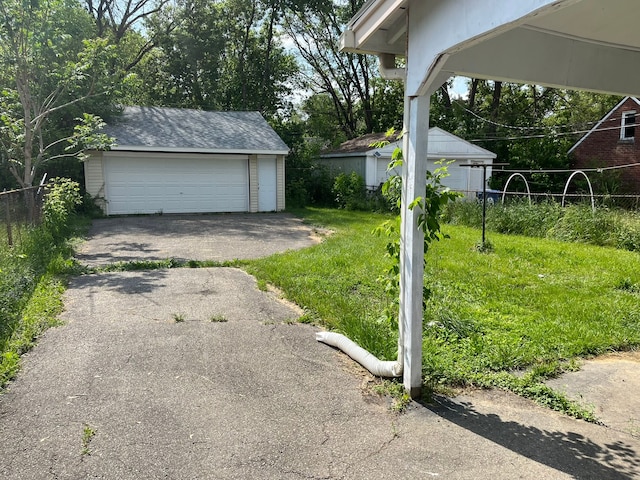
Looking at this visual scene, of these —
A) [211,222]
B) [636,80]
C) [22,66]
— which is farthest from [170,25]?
[636,80]

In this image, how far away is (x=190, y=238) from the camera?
36.7 feet

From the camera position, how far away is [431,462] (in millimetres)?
2803

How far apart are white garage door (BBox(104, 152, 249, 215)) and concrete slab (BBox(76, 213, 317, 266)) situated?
992 millimetres

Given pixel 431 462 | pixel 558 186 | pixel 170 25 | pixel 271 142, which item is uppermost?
pixel 170 25

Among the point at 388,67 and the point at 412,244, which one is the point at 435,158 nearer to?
the point at 388,67

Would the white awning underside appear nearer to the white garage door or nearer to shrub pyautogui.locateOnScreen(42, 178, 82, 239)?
shrub pyautogui.locateOnScreen(42, 178, 82, 239)

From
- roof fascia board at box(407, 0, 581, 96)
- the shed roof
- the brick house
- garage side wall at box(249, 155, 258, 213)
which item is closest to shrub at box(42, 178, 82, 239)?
garage side wall at box(249, 155, 258, 213)

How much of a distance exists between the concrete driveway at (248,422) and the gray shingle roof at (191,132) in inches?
488

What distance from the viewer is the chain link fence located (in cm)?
689

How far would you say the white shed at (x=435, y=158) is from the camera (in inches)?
785

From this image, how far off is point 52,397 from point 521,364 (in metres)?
3.86

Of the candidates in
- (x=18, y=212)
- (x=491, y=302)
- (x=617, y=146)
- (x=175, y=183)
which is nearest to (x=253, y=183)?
(x=175, y=183)

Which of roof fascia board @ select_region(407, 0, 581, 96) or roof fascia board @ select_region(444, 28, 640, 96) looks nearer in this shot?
roof fascia board @ select_region(407, 0, 581, 96)

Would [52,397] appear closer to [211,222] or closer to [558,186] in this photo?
[211,222]
